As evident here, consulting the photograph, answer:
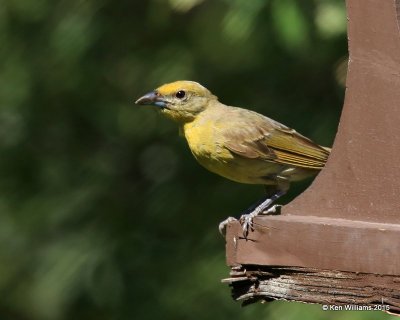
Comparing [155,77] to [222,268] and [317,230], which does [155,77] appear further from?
[317,230]

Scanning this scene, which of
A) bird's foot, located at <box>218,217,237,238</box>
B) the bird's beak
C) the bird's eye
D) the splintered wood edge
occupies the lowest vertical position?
the splintered wood edge

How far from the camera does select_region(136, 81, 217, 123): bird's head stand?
17.5 feet

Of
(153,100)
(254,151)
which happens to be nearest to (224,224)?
(254,151)

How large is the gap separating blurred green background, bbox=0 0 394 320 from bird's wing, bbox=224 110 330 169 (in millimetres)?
1827

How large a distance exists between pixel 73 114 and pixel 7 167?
71 centimetres

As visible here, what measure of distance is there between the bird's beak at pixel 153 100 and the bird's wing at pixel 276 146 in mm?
428

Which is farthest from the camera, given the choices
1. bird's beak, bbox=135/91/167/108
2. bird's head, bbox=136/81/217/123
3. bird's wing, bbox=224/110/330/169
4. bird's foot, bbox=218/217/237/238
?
bird's head, bbox=136/81/217/123

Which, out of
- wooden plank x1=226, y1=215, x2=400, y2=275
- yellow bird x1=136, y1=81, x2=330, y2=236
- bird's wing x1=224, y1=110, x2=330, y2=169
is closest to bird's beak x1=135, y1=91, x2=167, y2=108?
yellow bird x1=136, y1=81, x2=330, y2=236

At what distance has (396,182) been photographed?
342 cm

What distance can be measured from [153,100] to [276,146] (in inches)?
28.7

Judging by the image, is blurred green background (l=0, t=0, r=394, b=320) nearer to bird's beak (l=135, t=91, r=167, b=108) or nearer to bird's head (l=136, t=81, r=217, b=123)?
bird's head (l=136, t=81, r=217, b=123)

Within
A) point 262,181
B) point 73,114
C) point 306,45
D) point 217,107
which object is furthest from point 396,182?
point 73,114

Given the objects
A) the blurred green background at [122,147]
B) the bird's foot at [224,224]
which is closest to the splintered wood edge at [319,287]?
the bird's foot at [224,224]

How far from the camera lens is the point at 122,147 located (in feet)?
27.0
